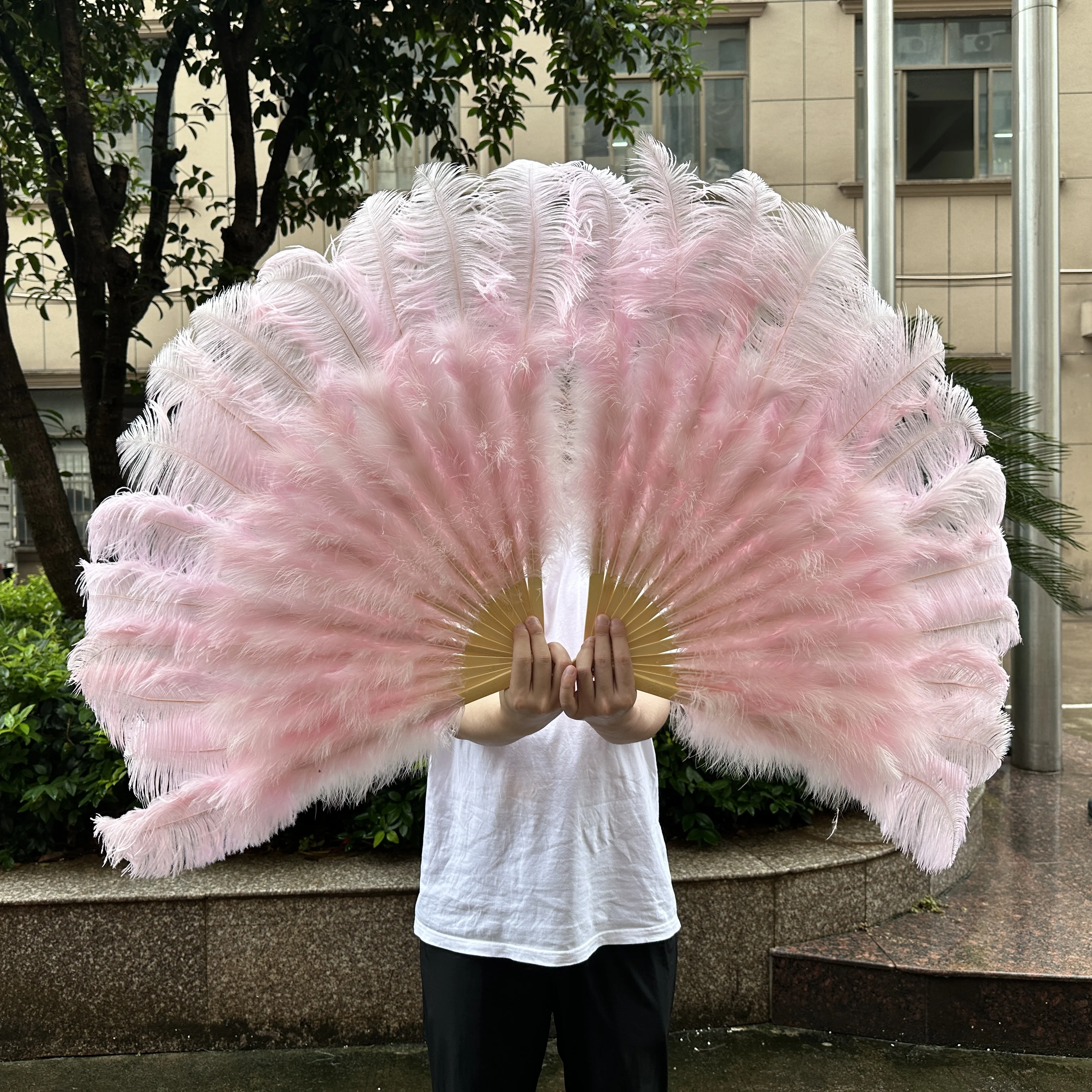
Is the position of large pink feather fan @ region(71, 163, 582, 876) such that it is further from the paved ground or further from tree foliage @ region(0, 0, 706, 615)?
tree foliage @ region(0, 0, 706, 615)

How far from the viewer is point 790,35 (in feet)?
41.4

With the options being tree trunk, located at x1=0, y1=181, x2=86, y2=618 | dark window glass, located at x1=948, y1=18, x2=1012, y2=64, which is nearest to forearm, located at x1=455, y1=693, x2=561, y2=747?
tree trunk, located at x1=0, y1=181, x2=86, y2=618

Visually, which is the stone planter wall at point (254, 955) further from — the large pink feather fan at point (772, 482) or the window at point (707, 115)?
the window at point (707, 115)

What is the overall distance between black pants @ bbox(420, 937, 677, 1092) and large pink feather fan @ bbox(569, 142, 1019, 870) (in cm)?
47

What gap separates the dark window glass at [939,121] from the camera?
42.6 feet

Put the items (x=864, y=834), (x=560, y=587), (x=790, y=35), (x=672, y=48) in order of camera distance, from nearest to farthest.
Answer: (x=560, y=587) → (x=864, y=834) → (x=672, y=48) → (x=790, y=35)

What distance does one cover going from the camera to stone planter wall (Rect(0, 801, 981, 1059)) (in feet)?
10.3

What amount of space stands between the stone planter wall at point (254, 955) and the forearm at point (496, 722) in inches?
73.4

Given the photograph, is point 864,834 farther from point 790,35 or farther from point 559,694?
point 790,35

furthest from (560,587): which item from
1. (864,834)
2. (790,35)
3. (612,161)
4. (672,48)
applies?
(790,35)

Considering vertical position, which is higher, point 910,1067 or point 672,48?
point 672,48

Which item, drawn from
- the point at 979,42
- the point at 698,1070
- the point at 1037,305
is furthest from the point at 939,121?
the point at 698,1070

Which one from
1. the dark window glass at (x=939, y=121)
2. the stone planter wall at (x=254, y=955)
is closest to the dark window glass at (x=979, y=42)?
the dark window glass at (x=939, y=121)

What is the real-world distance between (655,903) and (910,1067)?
76.1 inches
